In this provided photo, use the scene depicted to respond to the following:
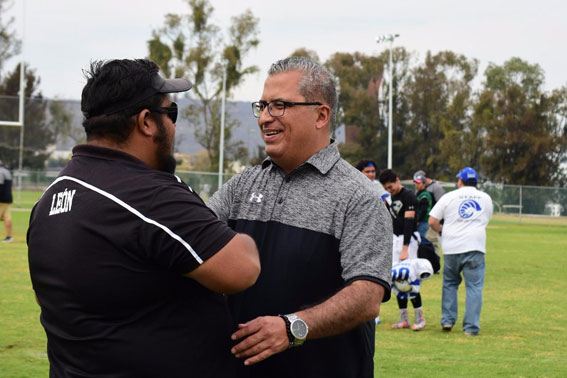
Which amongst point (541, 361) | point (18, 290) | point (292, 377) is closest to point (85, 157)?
point (292, 377)

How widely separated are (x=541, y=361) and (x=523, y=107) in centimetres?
5558

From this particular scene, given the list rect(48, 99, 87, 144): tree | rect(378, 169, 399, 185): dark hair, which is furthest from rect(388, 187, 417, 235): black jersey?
rect(48, 99, 87, 144): tree

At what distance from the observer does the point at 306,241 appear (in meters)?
3.49

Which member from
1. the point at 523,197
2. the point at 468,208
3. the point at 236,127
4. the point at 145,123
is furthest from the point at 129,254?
the point at 236,127

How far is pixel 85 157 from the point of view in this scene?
10.0 feet

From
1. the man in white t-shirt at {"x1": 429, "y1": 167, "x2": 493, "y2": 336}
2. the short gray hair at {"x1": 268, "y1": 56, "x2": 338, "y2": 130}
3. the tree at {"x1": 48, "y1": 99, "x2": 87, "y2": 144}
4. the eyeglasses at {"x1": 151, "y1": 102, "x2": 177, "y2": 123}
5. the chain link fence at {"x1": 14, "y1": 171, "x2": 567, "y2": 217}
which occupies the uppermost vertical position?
the tree at {"x1": 48, "y1": 99, "x2": 87, "y2": 144}

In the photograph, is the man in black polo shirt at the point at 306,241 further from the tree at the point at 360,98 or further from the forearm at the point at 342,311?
the tree at the point at 360,98

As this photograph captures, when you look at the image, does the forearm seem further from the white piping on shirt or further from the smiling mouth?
the smiling mouth

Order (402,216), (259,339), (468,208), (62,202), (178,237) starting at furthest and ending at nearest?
1. (402,216)
2. (468,208)
3. (259,339)
4. (62,202)
5. (178,237)

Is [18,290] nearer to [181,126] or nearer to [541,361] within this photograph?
[541,361]

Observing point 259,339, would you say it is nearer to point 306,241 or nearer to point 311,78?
point 306,241

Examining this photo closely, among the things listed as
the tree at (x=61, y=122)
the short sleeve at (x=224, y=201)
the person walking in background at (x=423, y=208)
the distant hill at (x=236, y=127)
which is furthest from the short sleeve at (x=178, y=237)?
the distant hill at (x=236, y=127)

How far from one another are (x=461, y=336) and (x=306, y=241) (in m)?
7.56

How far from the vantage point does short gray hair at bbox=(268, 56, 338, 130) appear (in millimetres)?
3676
